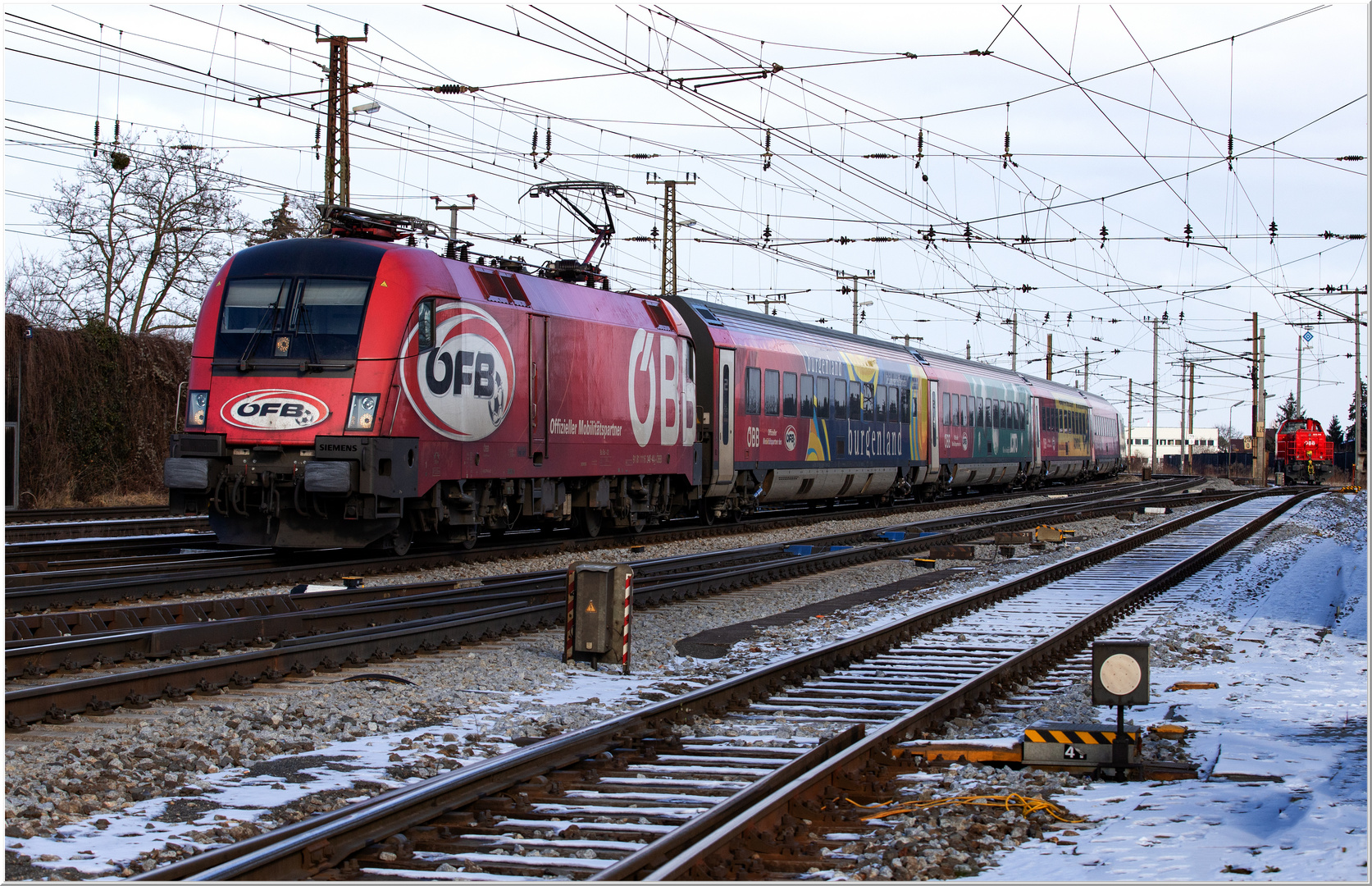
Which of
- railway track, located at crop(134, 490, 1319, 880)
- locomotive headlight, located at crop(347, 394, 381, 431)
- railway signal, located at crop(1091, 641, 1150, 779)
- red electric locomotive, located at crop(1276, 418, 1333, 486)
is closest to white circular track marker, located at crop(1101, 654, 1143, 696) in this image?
railway signal, located at crop(1091, 641, 1150, 779)

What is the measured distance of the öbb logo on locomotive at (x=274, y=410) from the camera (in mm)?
14289

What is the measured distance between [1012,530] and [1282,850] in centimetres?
1986

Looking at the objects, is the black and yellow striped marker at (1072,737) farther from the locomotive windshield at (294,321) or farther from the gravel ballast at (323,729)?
the locomotive windshield at (294,321)

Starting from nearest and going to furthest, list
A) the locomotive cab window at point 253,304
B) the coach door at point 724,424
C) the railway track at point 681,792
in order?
the railway track at point 681,792 → the locomotive cab window at point 253,304 → the coach door at point 724,424

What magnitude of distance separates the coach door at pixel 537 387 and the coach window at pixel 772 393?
25.1 feet

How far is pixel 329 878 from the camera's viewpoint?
502 centimetres

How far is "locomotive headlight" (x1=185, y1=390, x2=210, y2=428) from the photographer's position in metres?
14.7

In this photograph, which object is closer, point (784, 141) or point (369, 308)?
point (369, 308)

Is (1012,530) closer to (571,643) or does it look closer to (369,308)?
(369,308)

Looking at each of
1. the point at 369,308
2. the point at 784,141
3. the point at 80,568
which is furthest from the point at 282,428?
the point at 784,141

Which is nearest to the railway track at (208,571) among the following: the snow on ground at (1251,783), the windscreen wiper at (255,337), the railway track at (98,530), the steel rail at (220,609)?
the steel rail at (220,609)

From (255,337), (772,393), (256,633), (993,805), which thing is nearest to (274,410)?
(255,337)

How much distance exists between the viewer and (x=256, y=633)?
33.2 feet

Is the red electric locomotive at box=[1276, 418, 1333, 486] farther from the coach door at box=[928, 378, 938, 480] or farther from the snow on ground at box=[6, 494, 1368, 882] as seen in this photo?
the snow on ground at box=[6, 494, 1368, 882]
